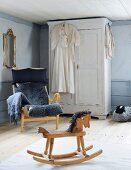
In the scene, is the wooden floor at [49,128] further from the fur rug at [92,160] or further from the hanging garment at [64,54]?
the hanging garment at [64,54]

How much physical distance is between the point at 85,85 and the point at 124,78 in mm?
963

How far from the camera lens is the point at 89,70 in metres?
5.67

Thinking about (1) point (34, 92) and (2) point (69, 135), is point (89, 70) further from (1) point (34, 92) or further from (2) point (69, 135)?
(2) point (69, 135)

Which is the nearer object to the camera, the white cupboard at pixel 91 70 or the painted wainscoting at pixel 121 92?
the white cupboard at pixel 91 70

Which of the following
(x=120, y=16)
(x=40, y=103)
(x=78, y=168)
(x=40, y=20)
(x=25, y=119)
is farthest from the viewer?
(x=40, y=20)

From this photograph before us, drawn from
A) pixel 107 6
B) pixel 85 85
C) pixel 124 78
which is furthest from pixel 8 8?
pixel 124 78

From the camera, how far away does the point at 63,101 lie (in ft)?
19.3

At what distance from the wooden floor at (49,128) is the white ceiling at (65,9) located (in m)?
2.02

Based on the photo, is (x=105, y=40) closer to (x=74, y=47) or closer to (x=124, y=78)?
(x=74, y=47)

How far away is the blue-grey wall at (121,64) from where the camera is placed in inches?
237

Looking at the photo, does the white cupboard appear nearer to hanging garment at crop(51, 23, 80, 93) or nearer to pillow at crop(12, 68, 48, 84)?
hanging garment at crop(51, 23, 80, 93)

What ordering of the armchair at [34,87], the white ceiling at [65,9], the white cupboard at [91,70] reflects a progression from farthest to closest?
the white cupboard at [91,70] → the armchair at [34,87] → the white ceiling at [65,9]

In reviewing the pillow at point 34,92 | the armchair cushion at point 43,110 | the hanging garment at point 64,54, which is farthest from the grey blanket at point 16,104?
the hanging garment at point 64,54

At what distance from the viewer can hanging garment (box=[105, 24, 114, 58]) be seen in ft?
18.3
